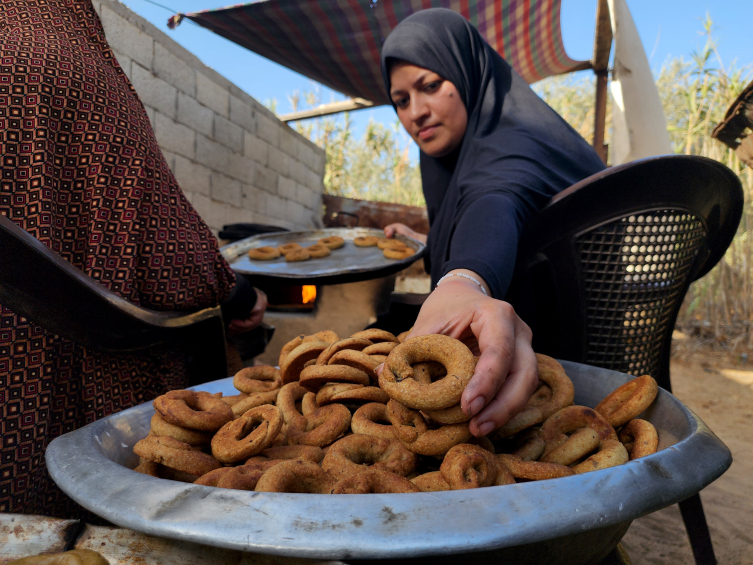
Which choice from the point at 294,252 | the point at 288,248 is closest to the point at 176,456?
the point at 294,252

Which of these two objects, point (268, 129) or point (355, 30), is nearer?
point (355, 30)

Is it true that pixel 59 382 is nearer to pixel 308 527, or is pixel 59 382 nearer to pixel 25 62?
pixel 25 62

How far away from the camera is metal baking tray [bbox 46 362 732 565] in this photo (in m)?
0.45

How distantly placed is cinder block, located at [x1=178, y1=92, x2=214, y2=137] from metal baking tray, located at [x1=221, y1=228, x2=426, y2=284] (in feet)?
5.27

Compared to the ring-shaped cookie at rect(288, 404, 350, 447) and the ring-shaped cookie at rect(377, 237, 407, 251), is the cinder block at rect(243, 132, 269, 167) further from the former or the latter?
the ring-shaped cookie at rect(288, 404, 350, 447)

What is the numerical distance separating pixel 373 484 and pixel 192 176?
4.61 metres

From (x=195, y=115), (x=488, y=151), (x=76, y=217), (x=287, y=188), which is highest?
(x=195, y=115)

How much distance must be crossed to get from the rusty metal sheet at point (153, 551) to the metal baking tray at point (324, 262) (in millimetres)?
2313

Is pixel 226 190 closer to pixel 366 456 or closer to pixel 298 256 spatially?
pixel 298 256

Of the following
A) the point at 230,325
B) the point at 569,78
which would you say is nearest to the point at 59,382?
the point at 230,325

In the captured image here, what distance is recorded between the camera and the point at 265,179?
6.06 meters

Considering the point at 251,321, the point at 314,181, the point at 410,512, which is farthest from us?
the point at 314,181

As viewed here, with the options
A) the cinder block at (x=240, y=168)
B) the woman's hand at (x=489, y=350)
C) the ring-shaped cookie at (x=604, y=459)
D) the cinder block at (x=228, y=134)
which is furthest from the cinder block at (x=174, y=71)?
the ring-shaped cookie at (x=604, y=459)

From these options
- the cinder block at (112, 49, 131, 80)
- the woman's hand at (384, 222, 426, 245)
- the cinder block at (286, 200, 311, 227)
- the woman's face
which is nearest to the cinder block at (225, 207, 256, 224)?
the cinder block at (286, 200, 311, 227)
